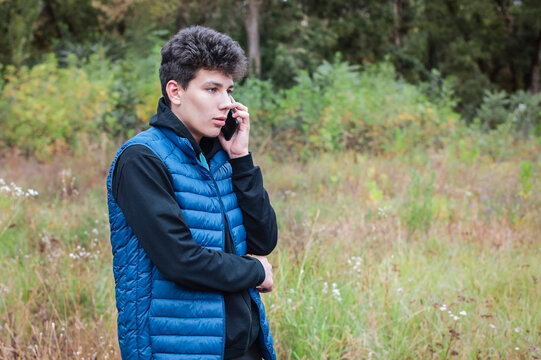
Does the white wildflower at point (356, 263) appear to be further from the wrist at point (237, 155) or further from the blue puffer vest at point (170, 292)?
the blue puffer vest at point (170, 292)

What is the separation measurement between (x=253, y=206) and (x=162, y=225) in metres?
0.45

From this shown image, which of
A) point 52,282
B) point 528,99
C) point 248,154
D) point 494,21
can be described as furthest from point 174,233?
point 494,21

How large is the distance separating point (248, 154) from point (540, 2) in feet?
58.4

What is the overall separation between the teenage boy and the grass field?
1.13 metres

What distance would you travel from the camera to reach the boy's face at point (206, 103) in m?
1.80

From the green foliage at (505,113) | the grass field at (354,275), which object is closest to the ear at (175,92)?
the grass field at (354,275)

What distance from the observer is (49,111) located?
29.7 feet

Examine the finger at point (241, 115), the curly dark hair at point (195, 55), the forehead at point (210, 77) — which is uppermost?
the curly dark hair at point (195, 55)

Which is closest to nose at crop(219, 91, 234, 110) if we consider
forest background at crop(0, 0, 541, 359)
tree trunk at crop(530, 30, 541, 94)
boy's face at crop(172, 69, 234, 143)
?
boy's face at crop(172, 69, 234, 143)

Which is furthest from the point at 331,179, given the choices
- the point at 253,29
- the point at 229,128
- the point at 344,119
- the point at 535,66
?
the point at 535,66

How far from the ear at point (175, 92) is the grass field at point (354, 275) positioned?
1.52m

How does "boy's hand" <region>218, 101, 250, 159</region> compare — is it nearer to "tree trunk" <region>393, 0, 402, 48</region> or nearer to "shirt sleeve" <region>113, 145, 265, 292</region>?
"shirt sleeve" <region>113, 145, 265, 292</region>

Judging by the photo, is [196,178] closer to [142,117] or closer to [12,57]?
[142,117]

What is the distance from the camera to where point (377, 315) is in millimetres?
3283
